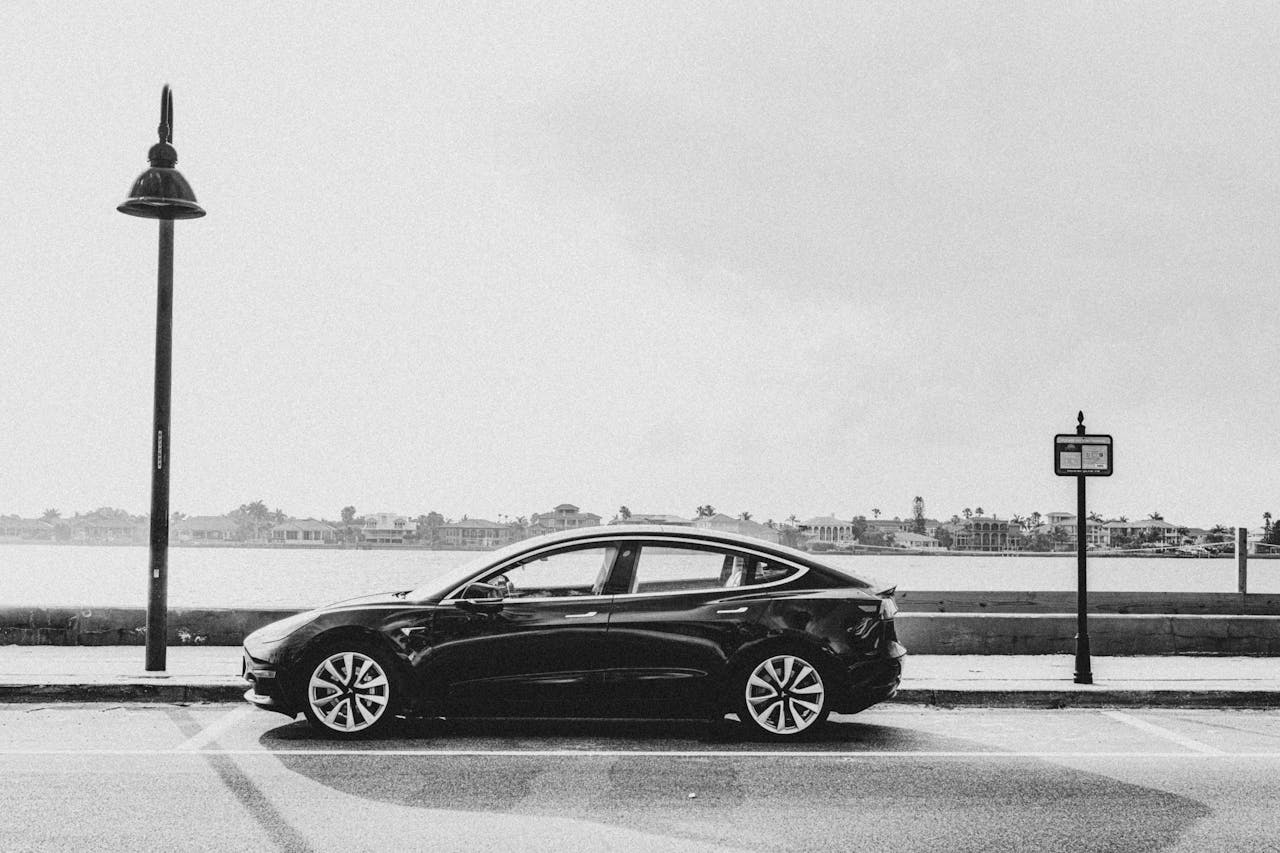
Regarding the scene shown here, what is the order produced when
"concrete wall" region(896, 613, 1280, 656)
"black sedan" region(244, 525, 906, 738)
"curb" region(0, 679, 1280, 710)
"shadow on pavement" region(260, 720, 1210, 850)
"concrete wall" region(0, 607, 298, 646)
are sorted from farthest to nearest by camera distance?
"concrete wall" region(896, 613, 1280, 656)
"concrete wall" region(0, 607, 298, 646)
"curb" region(0, 679, 1280, 710)
"black sedan" region(244, 525, 906, 738)
"shadow on pavement" region(260, 720, 1210, 850)

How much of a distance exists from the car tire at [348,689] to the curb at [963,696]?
1.98 meters

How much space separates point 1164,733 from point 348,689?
239 inches

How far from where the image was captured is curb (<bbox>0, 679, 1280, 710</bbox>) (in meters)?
10.1

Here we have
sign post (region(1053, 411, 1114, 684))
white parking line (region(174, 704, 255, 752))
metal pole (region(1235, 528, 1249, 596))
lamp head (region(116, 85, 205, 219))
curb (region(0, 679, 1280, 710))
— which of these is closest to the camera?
white parking line (region(174, 704, 255, 752))

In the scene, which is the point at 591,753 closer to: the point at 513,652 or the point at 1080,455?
the point at 513,652

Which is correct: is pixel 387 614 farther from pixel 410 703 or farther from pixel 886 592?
pixel 886 592

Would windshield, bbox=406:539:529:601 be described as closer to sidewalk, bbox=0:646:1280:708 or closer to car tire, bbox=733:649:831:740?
car tire, bbox=733:649:831:740

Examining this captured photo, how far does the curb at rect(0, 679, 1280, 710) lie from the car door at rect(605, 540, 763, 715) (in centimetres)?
261

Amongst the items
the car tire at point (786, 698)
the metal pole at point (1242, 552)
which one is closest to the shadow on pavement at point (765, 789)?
the car tire at point (786, 698)

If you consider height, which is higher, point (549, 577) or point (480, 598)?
point (549, 577)

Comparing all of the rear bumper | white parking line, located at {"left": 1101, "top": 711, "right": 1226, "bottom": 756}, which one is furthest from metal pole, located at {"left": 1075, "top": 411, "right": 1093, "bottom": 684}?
the rear bumper

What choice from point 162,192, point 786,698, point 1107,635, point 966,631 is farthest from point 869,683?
point 162,192

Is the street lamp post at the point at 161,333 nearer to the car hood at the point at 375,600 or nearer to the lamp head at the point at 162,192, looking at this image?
the lamp head at the point at 162,192

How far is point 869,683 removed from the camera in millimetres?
8508
